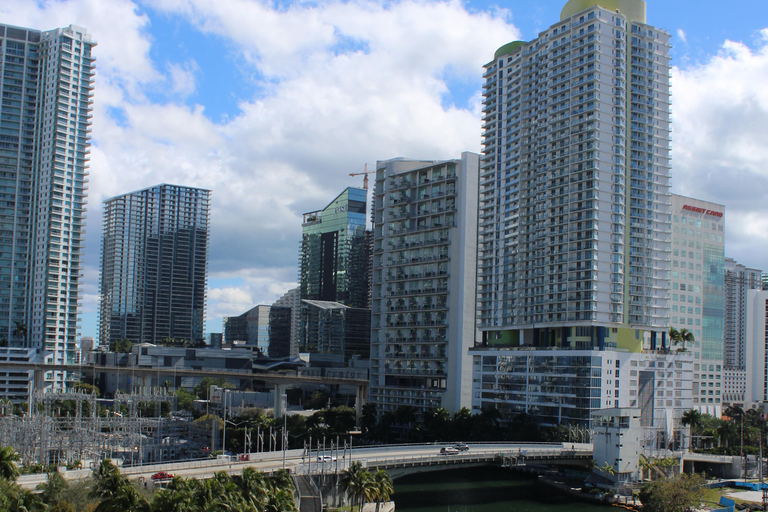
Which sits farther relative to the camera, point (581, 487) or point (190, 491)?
point (581, 487)

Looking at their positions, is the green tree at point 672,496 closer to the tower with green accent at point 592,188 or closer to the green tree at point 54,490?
the tower with green accent at point 592,188

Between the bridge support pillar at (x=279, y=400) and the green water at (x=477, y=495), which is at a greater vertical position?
the bridge support pillar at (x=279, y=400)

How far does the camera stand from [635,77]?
167625 mm

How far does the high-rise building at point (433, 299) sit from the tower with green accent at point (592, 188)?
10886 millimetres

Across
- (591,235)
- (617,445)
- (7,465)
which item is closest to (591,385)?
(617,445)

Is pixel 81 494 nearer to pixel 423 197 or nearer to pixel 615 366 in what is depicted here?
pixel 615 366

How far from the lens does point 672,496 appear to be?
103125mm

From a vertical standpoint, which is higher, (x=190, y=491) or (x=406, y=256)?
(x=406, y=256)

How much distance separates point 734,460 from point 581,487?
123ft

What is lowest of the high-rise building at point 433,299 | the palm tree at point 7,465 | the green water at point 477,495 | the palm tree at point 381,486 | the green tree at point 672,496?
the green water at point 477,495

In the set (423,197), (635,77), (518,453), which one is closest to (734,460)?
(518,453)

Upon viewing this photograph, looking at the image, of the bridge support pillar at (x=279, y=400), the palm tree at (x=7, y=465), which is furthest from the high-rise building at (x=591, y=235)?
the palm tree at (x=7, y=465)

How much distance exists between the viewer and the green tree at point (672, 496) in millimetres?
102375

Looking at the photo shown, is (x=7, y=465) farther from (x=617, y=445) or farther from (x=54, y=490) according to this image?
(x=617, y=445)
